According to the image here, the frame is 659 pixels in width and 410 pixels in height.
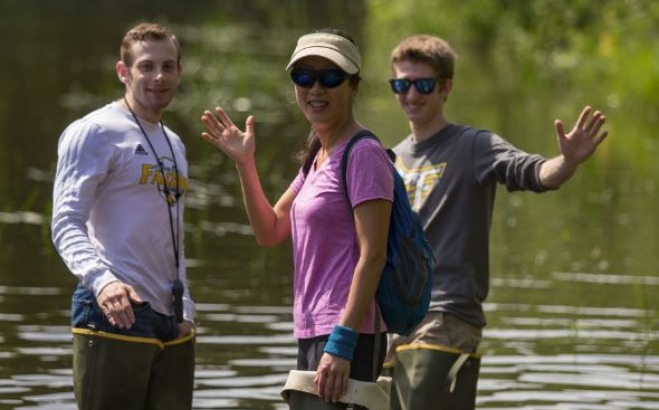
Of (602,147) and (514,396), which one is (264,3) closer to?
(602,147)

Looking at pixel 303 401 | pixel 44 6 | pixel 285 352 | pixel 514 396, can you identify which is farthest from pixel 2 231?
pixel 44 6

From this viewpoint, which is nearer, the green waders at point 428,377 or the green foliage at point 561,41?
the green waders at point 428,377

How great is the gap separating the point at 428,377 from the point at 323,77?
182 centimetres

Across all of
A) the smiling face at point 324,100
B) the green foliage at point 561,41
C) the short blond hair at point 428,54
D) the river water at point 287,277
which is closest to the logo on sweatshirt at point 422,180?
the short blond hair at point 428,54

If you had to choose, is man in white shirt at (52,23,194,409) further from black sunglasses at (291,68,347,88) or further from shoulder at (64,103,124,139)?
black sunglasses at (291,68,347,88)

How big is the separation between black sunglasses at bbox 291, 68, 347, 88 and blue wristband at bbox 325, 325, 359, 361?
81cm

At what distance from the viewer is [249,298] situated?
467 inches

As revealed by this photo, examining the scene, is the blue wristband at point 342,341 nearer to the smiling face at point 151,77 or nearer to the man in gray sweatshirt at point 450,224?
the smiling face at point 151,77

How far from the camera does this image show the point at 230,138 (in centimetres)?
621

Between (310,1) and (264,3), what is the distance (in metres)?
3.60

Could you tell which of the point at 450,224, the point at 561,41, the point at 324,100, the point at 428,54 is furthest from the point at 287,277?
the point at 561,41

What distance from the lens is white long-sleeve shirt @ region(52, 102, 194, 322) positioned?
20.9 ft

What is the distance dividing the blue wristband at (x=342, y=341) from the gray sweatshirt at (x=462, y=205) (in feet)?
5.32

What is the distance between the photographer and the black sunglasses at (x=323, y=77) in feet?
19.2
